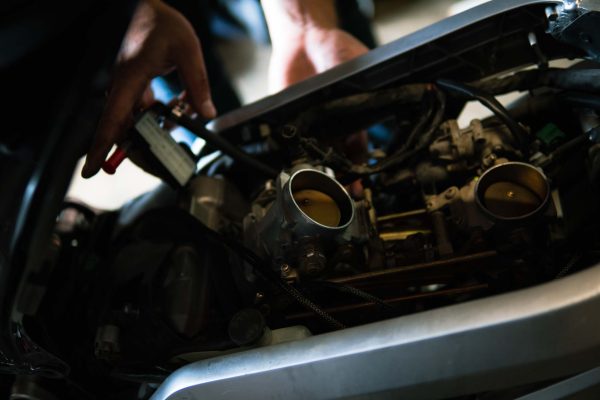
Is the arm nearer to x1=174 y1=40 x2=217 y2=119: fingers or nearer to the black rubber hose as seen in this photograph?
x1=174 y1=40 x2=217 y2=119: fingers

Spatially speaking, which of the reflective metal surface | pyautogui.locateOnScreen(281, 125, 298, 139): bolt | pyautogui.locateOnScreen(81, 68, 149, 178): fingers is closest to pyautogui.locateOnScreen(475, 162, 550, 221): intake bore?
the reflective metal surface

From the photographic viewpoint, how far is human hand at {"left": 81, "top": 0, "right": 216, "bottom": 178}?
783 mm

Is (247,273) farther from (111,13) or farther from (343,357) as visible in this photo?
(111,13)

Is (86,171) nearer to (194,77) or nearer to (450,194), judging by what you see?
(194,77)

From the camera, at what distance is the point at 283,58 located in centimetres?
142

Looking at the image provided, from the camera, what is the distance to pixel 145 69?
2.88 ft

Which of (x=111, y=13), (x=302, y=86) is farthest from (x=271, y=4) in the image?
(x=111, y=13)

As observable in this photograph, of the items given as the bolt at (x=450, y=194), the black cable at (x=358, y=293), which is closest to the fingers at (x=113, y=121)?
the black cable at (x=358, y=293)

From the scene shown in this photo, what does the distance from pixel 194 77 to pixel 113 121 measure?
0.30 meters

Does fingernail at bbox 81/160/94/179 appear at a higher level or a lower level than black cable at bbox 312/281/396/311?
higher

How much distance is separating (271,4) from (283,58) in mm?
178

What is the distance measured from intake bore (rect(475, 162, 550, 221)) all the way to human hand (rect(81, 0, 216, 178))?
51 cm

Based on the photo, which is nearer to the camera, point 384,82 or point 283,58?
point 384,82

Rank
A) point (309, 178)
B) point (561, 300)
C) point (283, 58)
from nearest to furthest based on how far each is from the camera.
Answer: point (561, 300) → point (309, 178) → point (283, 58)
